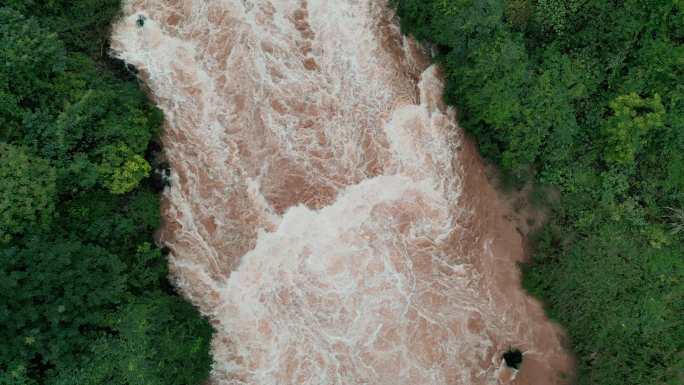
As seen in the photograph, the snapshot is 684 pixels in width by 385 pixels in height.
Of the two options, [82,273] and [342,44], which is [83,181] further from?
[342,44]

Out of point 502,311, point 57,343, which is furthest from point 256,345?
point 502,311

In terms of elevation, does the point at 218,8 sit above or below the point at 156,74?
above

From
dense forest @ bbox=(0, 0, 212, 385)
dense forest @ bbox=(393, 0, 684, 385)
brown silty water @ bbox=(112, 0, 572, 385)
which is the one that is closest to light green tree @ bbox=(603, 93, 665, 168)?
dense forest @ bbox=(393, 0, 684, 385)

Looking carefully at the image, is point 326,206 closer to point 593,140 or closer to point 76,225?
point 76,225

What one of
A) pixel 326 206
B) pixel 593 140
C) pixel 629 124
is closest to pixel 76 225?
pixel 326 206

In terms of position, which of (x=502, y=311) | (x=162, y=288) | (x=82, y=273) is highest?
(x=502, y=311)

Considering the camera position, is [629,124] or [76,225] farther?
[629,124]

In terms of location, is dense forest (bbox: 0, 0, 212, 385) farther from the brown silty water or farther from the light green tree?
the light green tree
